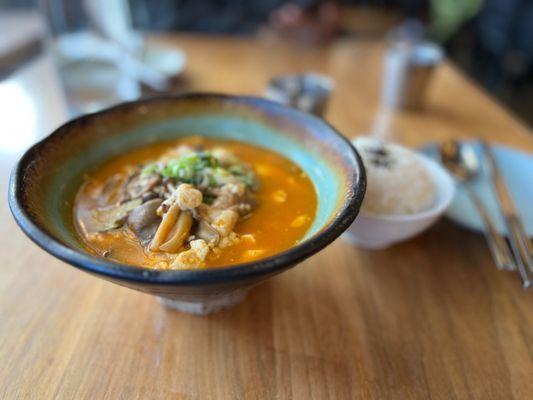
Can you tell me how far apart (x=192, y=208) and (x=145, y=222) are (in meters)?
0.15

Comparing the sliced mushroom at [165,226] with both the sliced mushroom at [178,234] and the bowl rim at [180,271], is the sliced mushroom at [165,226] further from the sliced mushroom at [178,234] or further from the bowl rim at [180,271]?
the bowl rim at [180,271]

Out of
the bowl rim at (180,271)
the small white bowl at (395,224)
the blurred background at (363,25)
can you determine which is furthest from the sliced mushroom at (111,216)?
the blurred background at (363,25)

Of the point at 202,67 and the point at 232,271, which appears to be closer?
the point at 232,271

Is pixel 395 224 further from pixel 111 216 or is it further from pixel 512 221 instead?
pixel 111 216

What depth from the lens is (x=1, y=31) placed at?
4184 millimetres

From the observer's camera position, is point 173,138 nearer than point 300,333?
No

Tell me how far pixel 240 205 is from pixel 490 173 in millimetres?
1239

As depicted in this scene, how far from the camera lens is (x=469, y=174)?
1.94 m

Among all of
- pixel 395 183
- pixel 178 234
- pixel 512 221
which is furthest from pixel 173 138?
pixel 512 221

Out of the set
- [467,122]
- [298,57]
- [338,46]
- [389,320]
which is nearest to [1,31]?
[298,57]

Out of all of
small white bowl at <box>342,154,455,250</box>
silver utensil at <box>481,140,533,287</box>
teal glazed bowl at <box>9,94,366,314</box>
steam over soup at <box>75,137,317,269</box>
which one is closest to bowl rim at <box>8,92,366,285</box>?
teal glazed bowl at <box>9,94,366,314</box>

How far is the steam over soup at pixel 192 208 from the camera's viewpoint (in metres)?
1.18

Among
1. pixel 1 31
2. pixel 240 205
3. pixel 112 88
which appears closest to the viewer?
pixel 240 205

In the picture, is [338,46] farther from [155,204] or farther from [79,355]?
[79,355]
